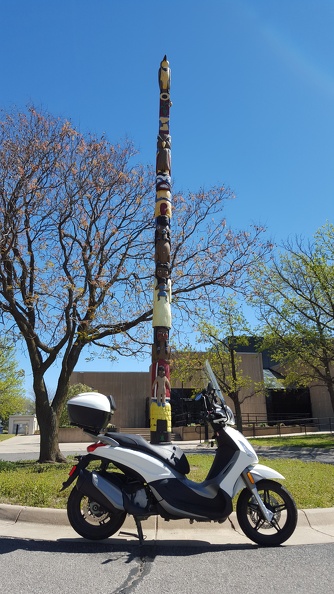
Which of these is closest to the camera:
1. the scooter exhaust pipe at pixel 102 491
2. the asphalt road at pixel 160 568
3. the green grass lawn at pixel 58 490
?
the asphalt road at pixel 160 568

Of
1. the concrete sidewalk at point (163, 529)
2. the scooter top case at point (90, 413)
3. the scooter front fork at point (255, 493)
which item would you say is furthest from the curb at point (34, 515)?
the scooter front fork at point (255, 493)

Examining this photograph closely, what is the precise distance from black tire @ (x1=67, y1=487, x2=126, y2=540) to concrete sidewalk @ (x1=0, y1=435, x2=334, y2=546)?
0.15 metres

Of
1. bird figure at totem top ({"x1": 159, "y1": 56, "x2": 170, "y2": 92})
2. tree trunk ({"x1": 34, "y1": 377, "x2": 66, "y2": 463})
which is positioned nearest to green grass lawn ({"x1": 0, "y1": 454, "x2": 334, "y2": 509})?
tree trunk ({"x1": 34, "y1": 377, "x2": 66, "y2": 463})

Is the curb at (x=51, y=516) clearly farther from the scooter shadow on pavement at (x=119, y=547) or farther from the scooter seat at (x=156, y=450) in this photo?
the scooter seat at (x=156, y=450)

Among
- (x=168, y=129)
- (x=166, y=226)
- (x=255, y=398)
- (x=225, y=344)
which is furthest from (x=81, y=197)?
(x=255, y=398)

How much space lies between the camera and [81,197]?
476 inches

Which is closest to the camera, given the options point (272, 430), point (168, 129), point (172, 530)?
point (172, 530)

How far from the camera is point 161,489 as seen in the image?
15.0 ft

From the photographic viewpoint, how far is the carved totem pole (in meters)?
7.11

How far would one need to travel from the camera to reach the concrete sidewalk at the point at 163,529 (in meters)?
4.83

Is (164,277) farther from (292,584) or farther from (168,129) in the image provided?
(292,584)

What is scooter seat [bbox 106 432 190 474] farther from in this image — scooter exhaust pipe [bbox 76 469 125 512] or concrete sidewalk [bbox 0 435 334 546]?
concrete sidewalk [bbox 0 435 334 546]

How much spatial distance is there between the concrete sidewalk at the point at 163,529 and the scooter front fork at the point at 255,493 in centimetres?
44

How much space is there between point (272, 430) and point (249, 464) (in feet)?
89.0
